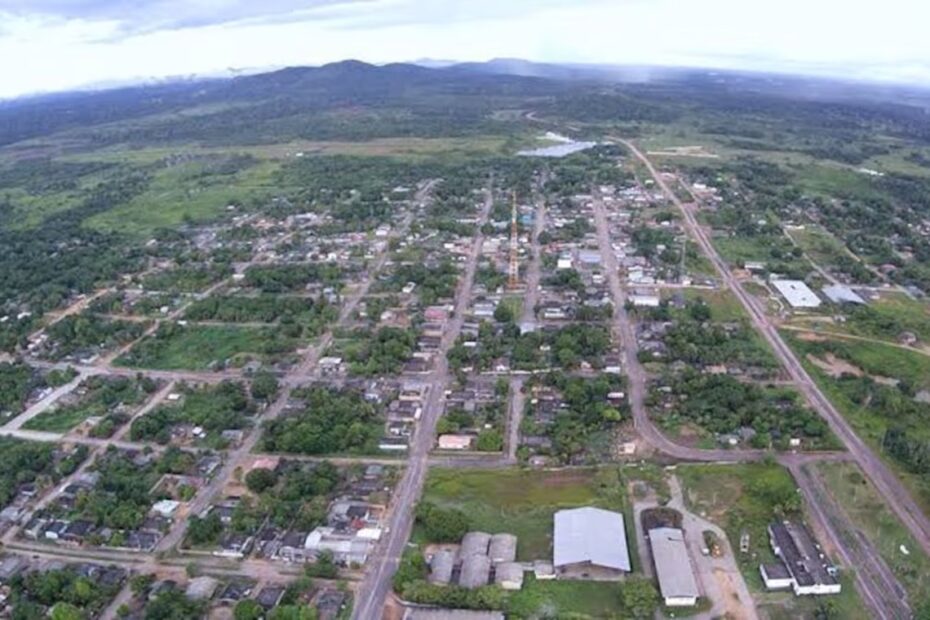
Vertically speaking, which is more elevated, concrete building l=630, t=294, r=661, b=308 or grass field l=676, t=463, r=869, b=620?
concrete building l=630, t=294, r=661, b=308

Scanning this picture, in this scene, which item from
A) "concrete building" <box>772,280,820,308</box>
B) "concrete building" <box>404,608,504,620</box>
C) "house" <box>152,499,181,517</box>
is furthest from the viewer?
"concrete building" <box>772,280,820,308</box>

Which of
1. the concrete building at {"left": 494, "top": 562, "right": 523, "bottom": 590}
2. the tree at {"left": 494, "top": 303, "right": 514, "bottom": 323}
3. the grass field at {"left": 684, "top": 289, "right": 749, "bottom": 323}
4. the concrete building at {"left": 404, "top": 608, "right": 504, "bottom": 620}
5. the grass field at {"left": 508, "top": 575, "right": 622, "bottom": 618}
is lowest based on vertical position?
the grass field at {"left": 508, "top": 575, "right": 622, "bottom": 618}

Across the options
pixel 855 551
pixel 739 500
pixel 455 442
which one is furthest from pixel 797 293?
pixel 455 442

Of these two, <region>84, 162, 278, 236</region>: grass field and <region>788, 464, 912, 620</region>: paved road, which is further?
<region>84, 162, 278, 236</region>: grass field

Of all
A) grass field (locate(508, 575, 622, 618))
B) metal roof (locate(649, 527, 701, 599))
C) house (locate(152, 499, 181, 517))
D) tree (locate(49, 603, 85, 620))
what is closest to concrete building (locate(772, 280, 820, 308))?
metal roof (locate(649, 527, 701, 599))

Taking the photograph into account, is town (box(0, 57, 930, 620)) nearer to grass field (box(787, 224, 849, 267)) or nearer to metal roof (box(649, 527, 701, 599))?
metal roof (box(649, 527, 701, 599))

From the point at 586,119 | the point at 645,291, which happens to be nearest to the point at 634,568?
the point at 645,291

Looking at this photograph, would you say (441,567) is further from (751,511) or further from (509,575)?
(751,511)

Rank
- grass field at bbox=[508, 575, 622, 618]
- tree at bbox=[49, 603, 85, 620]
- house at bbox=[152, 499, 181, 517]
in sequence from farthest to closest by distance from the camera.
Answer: house at bbox=[152, 499, 181, 517]
grass field at bbox=[508, 575, 622, 618]
tree at bbox=[49, 603, 85, 620]
